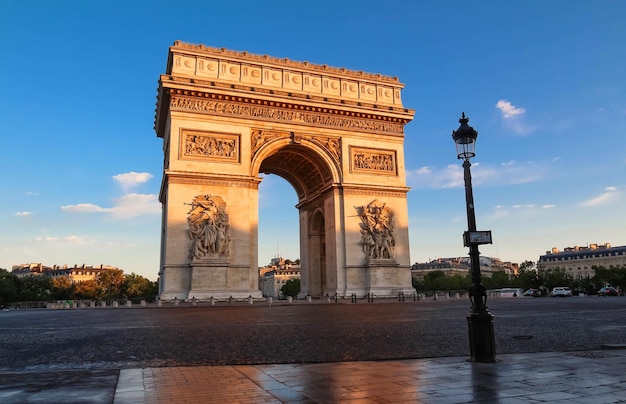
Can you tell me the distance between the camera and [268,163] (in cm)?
3622

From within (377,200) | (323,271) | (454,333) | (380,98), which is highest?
(380,98)

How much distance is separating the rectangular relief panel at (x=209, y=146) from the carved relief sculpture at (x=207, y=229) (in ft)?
8.32

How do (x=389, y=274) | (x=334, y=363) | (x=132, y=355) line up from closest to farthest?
(x=334, y=363) → (x=132, y=355) → (x=389, y=274)

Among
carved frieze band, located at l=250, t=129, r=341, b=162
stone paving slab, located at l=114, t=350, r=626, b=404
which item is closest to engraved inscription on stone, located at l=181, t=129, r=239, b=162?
carved frieze band, located at l=250, t=129, r=341, b=162

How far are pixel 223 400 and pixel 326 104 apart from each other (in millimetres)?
28798

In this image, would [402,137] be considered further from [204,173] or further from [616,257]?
[616,257]

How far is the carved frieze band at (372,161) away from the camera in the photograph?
32.5m

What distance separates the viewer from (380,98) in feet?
112

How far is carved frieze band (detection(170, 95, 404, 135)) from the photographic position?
28844mm

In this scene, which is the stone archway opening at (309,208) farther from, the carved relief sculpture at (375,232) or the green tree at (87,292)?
the green tree at (87,292)

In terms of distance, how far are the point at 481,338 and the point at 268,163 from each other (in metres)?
30.8

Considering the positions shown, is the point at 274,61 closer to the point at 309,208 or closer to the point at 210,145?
the point at 210,145

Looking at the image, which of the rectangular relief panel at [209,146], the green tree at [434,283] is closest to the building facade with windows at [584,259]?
the green tree at [434,283]

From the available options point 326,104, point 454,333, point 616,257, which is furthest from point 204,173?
point 616,257
